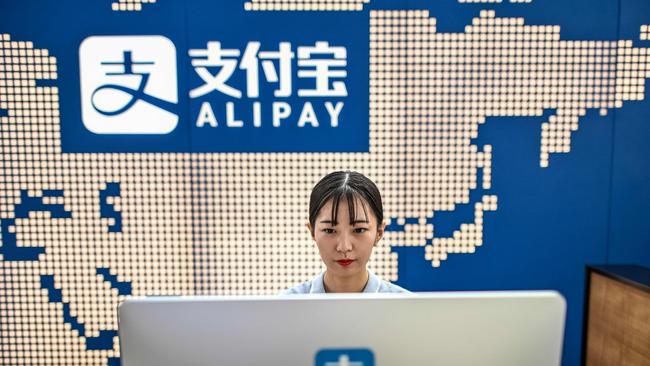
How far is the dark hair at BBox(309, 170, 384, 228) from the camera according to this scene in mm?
1479

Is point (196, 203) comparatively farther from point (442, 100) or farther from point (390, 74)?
point (442, 100)

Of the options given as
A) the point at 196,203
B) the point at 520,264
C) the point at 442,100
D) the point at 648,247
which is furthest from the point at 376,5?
the point at 648,247

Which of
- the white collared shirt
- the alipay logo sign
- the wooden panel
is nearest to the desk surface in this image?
the wooden panel

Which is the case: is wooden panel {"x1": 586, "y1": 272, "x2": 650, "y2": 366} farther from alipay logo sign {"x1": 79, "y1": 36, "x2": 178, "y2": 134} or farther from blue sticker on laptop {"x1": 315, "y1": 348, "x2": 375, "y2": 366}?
alipay logo sign {"x1": 79, "y1": 36, "x2": 178, "y2": 134}

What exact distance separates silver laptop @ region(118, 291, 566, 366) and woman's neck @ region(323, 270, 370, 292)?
31.6 inches

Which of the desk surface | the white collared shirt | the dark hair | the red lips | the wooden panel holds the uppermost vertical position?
the dark hair

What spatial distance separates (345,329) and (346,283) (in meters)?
0.82

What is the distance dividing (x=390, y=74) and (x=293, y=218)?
1059mm

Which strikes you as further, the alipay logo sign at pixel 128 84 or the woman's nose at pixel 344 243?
the alipay logo sign at pixel 128 84

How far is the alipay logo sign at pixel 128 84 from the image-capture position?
2568mm

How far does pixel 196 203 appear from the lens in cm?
269

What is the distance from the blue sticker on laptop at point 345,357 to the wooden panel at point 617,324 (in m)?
2.15

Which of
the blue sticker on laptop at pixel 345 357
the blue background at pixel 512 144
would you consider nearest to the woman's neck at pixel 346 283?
the blue sticker on laptop at pixel 345 357

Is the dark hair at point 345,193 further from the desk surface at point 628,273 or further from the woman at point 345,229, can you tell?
the desk surface at point 628,273
